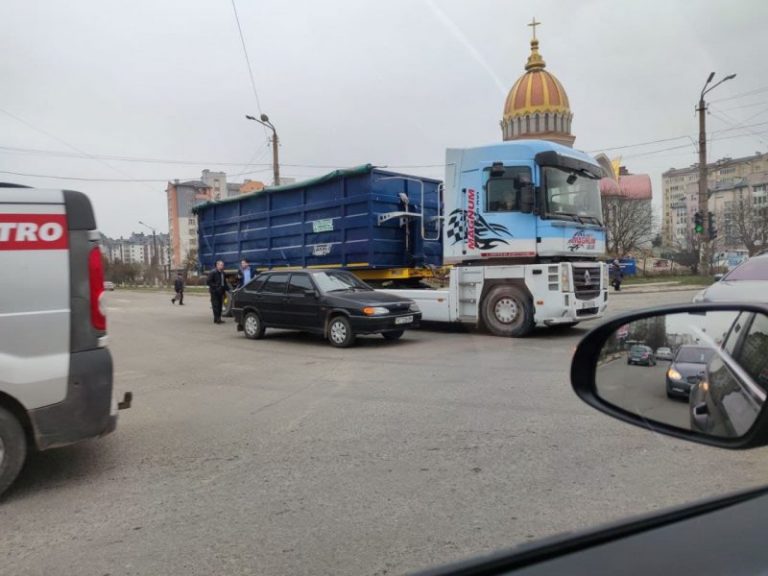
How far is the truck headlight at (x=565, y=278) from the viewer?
1038 cm

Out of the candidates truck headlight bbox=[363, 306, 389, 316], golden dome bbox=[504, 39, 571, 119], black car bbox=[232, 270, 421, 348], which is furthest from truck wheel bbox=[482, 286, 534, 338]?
golden dome bbox=[504, 39, 571, 119]

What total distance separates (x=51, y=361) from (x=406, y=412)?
3.16 m

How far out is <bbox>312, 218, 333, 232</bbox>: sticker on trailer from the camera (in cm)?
1295

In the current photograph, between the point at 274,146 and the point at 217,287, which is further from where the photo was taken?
the point at 274,146

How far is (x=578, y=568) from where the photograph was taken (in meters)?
1.35

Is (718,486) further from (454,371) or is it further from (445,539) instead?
(454,371)

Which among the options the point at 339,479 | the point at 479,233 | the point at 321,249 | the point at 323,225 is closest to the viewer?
the point at 339,479

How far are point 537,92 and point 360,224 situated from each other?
1300 inches

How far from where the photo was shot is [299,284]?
11.1 metres

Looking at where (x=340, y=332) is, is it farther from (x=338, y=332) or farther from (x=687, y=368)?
(x=687, y=368)

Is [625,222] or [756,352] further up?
[625,222]

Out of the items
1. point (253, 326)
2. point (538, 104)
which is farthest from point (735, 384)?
point (538, 104)

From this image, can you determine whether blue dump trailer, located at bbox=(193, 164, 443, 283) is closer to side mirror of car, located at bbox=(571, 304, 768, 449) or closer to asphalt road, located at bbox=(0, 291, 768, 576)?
asphalt road, located at bbox=(0, 291, 768, 576)

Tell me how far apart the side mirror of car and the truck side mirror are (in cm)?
846
